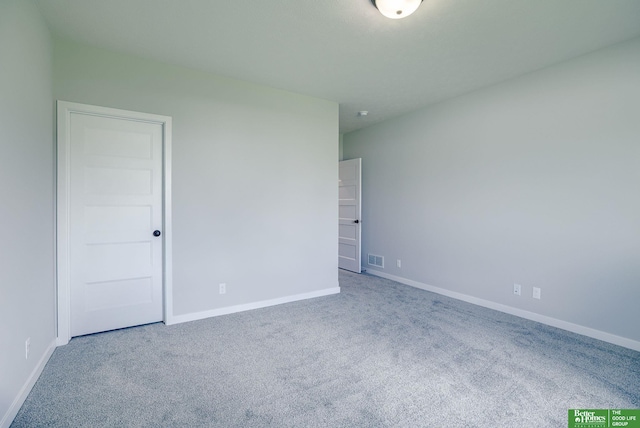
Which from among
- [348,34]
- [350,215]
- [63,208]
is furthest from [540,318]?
[63,208]

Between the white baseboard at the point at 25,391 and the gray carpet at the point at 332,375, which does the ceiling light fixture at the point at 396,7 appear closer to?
the gray carpet at the point at 332,375

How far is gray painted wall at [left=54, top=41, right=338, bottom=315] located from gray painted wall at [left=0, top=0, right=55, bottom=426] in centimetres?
54

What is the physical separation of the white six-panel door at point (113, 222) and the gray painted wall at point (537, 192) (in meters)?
3.48

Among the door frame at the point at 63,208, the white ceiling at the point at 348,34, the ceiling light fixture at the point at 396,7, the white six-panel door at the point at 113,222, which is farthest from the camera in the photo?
the white six-panel door at the point at 113,222

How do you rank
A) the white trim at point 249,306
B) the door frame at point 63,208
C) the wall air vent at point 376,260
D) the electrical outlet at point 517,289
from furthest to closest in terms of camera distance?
the wall air vent at point 376,260
the electrical outlet at point 517,289
the white trim at point 249,306
the door frame at point 63,208

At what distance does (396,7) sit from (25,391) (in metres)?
3.51

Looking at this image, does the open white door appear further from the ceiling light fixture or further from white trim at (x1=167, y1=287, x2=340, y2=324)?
the ceiling light fixture

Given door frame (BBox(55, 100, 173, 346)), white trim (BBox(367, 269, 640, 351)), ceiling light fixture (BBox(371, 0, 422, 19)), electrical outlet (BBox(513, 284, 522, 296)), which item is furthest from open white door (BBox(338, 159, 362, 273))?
door frame (BBox(55, 100, 173, 346))

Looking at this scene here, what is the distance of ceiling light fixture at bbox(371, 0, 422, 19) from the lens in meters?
2.06

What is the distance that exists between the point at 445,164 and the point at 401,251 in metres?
1.51

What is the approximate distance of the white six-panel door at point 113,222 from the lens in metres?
2.79

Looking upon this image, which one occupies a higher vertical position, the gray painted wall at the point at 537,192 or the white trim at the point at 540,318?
the gray painted wall at the point at 537,192

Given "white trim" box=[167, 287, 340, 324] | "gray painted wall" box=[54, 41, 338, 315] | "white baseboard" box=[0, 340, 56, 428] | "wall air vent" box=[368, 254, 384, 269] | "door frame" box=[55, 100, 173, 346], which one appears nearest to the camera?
"white baseboard" box=[0, 340, 56, 428]

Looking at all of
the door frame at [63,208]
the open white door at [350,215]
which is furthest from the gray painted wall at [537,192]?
the door frame at [63,208]
